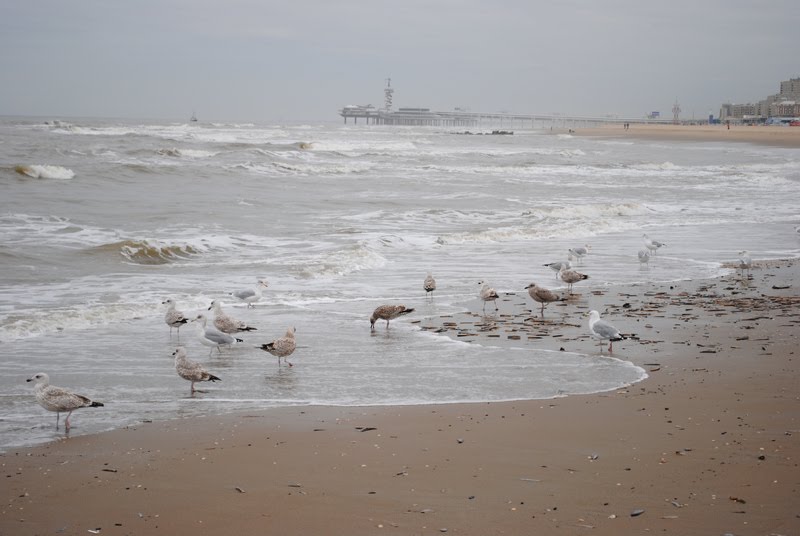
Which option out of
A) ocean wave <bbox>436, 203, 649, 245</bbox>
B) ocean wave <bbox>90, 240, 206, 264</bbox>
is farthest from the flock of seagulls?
ocean wave <bbox>436, 203, 649, 245</bbox>

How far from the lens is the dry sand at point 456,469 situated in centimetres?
456

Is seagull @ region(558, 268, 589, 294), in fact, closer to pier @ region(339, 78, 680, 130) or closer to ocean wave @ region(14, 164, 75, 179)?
ocean wave @ region(14, 164, 75, 179)

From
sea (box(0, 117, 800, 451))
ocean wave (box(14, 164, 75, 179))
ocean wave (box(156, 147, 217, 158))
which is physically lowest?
sea (box(0, 117, 800, 451))

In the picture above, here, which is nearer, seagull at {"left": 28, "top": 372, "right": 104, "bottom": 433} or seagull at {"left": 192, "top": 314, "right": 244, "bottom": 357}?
seagull at {"left": 28, "top": 372, "right": 104, "bottom": 433}

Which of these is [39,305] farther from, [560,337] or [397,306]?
[560,337]

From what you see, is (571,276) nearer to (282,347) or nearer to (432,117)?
(282,347)

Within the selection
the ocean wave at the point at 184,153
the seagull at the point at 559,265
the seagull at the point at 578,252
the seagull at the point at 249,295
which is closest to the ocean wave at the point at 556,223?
the seagull at the point at 578,252

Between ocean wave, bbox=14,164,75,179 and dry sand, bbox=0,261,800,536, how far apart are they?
24.5 metres

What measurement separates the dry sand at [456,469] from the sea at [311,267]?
0.60 meters

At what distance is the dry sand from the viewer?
456 cm

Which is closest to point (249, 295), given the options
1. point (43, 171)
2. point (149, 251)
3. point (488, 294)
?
point (488, 294)

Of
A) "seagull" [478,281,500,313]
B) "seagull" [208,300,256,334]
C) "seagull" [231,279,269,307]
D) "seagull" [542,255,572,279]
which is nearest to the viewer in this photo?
"seagull" [208,300,256,334]

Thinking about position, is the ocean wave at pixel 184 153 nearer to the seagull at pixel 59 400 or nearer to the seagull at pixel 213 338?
the seagull at pixel 213 338

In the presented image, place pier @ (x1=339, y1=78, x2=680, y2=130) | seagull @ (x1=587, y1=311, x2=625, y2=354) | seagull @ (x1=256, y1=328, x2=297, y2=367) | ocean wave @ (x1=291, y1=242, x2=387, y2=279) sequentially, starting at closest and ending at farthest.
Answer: seagull @ (x1=256, y1=328, x2=297, y2=367)
seagull @ (x1=587, y1=311, x2=625, y2=354)
ocean wave @ (x1=291, y1=242, x2=387, y2=279)
pier @ (x1=339, y1=78, x2=680, y2=130)
